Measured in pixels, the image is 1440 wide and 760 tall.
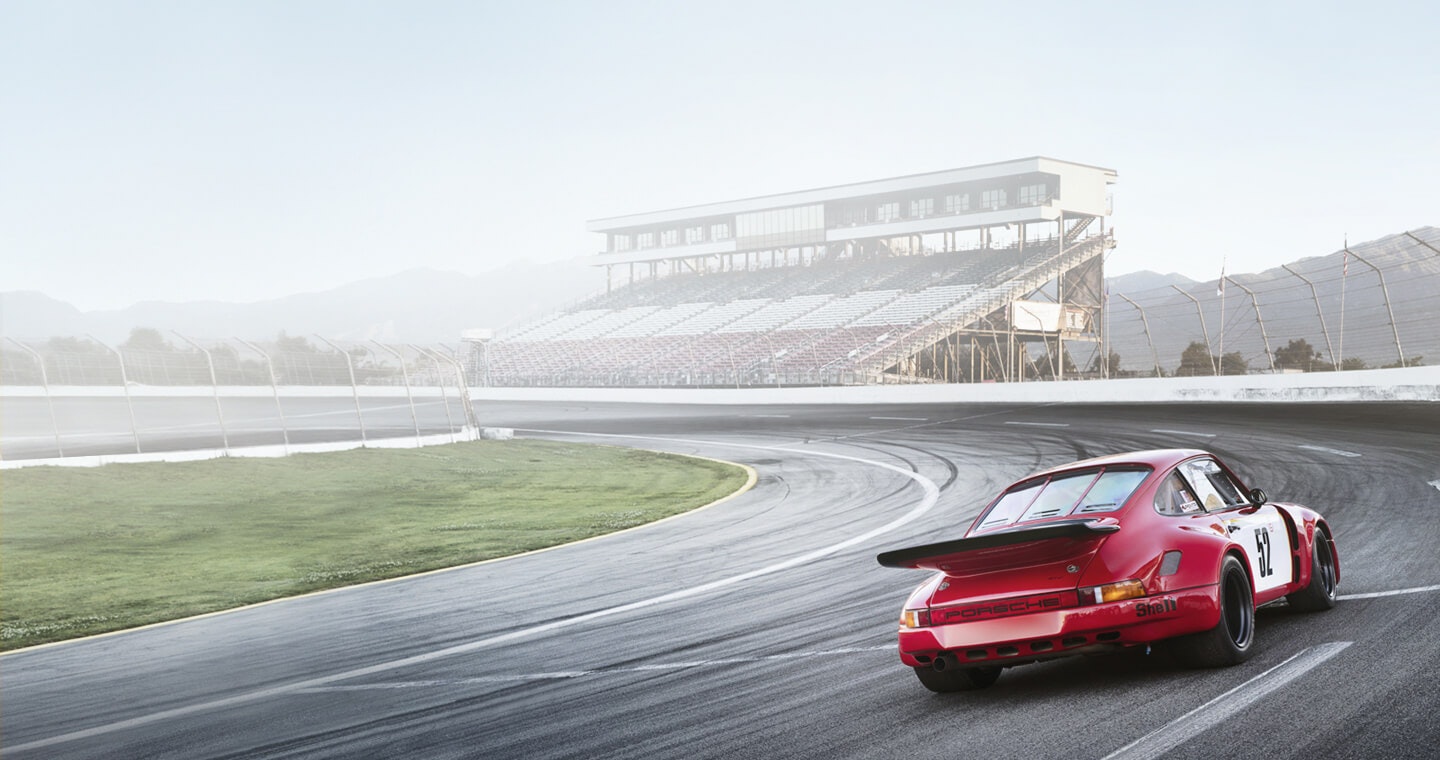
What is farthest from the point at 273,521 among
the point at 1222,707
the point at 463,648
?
the point at 1222,707

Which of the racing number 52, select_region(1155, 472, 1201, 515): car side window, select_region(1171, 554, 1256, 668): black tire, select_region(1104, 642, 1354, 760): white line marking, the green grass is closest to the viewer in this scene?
select_region(1104, 642, 1354, 760): white line marking

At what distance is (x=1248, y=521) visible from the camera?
702 centimetres

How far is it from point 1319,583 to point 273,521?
15815mm

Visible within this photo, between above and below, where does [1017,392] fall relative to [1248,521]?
below

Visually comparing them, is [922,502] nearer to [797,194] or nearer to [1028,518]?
Answer: [1028,518]

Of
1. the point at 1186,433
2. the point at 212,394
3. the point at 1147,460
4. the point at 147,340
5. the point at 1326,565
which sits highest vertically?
the point at 147,340

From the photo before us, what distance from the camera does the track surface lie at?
218 inches

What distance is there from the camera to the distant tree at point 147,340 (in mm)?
47706

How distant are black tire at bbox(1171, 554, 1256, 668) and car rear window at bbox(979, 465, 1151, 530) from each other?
664 mm

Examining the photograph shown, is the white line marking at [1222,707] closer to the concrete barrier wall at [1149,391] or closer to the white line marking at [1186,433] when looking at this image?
the white line marking at [1186,433]

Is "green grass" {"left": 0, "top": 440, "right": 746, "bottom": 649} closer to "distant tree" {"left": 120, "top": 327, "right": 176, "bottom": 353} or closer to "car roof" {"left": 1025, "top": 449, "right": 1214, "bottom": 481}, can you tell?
"car roof" {"left": 1025, "top": 449, "right": 1214, "bottom": 481}

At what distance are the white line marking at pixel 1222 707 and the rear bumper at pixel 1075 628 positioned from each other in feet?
1.33

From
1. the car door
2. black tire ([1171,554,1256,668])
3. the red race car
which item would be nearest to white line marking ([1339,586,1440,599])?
the car door

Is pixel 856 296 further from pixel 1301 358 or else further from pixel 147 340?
pixel 147 340
